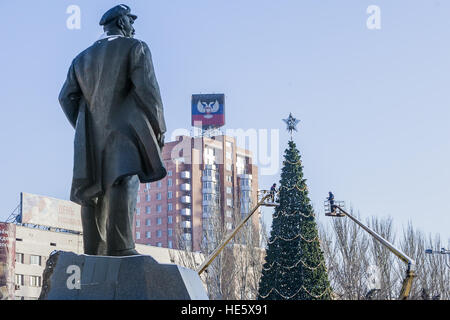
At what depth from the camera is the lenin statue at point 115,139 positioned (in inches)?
302

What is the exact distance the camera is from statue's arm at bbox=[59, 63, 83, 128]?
8.23m

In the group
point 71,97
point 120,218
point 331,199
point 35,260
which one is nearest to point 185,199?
point 35,260

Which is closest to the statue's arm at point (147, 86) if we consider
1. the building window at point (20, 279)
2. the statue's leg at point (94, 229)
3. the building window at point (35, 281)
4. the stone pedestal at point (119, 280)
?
the statue's leg at point (94, 229)

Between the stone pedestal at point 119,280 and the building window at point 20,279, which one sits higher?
the stone pedestal at point 119,280

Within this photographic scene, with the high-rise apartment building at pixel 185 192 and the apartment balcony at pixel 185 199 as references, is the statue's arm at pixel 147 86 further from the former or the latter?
the apartment balcony at pixel 185 199

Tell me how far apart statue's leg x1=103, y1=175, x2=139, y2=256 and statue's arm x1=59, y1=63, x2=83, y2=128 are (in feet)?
3.40

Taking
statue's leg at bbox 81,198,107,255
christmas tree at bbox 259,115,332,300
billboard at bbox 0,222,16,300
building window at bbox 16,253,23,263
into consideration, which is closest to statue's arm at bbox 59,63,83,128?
statue's leg at bbox 81,198,107,255

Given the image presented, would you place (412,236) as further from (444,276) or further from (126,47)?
(126,47)

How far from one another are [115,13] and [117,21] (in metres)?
0.09

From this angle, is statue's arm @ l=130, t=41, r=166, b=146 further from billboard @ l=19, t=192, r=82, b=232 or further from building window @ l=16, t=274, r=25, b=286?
billboard @ l=19, t=192, r=82, b=232

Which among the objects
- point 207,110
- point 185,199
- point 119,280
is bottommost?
point 119,280

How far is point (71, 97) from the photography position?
325 inches

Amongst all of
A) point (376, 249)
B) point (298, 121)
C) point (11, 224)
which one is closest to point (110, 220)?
point (298, 121)

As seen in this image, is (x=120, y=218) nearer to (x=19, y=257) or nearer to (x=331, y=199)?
(x=331, y=199)
